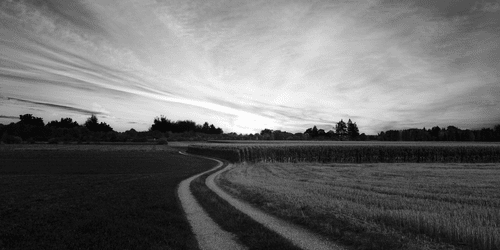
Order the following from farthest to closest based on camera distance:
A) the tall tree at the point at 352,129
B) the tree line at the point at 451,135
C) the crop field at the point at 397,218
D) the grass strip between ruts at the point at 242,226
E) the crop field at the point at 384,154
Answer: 1. the tall tree at the point at 352,129
2. the tree line at the point at 451,135
3. the crop field at the point at 384,154
4. the grass strip between ruts at the point at 242,226
5. the crop field at the point at 397,218

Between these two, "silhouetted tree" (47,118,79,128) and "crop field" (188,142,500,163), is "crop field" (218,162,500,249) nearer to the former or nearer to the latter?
"crop field" (188,142,500,163)

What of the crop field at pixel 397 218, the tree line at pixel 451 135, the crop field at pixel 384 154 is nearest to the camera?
the crop field at pixel 397 218

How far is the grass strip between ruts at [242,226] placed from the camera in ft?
32.1

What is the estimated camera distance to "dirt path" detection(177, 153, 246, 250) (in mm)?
9789

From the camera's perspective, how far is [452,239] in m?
9.44

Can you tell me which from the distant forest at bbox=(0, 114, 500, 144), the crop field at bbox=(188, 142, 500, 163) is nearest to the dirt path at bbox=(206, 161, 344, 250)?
the crop field at bbox=(188, 142, 500, 163)

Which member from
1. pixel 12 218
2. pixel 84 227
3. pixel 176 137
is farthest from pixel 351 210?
pixel 176 137

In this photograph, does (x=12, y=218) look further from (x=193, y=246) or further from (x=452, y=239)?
(x=452, y=239)

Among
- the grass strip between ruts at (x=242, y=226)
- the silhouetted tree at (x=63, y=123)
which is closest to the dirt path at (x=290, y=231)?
the grass strip between ruts at (x=242, y=226)

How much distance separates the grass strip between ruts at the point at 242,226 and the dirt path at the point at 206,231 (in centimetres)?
28

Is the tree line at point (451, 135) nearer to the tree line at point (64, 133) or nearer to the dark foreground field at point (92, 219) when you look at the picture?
the tree line at point (64, 133)

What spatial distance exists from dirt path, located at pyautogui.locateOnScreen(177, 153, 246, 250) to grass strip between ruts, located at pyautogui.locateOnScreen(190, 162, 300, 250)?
28cm

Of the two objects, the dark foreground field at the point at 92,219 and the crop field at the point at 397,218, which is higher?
the crop field at the point at 397,218

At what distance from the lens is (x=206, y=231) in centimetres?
1138
